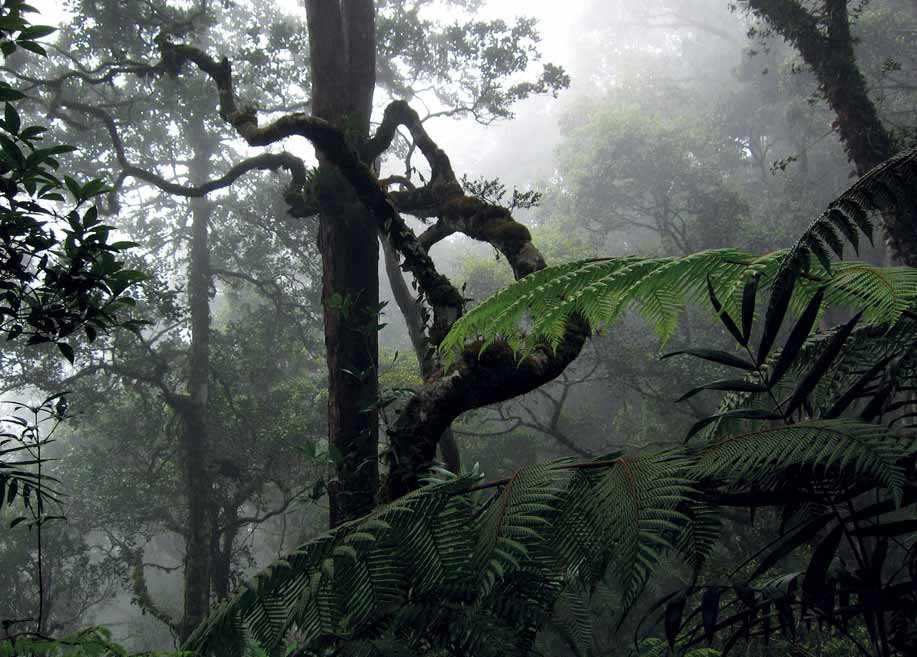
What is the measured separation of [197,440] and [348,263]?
6.54 m

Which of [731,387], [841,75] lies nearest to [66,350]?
[731,387]

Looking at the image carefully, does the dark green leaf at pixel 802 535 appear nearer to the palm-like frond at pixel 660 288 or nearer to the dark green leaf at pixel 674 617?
the dark green leaf at pixel 674 617

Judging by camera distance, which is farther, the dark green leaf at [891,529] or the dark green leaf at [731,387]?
the dark green leaf at [731,387]

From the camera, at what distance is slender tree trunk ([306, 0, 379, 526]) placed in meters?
2.80

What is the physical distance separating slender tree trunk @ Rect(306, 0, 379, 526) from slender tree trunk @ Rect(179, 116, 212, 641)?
5156 millimetres

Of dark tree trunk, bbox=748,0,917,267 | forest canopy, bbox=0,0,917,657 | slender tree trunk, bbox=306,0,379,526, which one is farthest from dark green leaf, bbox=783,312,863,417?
dark tree trunk, bbox=748,0,917,267

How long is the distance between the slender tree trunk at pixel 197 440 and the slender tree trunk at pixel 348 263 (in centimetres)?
516

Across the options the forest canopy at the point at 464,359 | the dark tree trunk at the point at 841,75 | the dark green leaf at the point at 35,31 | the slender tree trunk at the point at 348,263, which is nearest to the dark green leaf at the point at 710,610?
the forest canopy at the point at 464,359

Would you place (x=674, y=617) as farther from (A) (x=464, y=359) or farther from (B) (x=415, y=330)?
(B) (x=415, y=330)

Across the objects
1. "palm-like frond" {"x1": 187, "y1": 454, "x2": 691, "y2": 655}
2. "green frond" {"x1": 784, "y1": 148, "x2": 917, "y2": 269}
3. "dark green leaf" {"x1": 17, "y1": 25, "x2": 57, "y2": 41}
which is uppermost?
"dark green leaf" {"x1": 17, "y1": 25, "x2": 57, "y2": 41}

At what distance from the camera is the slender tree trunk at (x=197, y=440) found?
8.08 metres

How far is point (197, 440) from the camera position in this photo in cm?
938

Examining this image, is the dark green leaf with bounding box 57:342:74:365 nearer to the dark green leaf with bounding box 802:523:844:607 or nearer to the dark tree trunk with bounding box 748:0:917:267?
the dark green leaf with bounding box 802:523:844:607

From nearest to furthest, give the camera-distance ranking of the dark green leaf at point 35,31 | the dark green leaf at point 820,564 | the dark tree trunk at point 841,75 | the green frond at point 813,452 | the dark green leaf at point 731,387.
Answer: the green frond at point 813,452 < the dark green leaf at point 820,564 < the dark green leaf at point 731,387 < the dark green leaf at point 35,31 < the dark tree trunk at point 841,75
